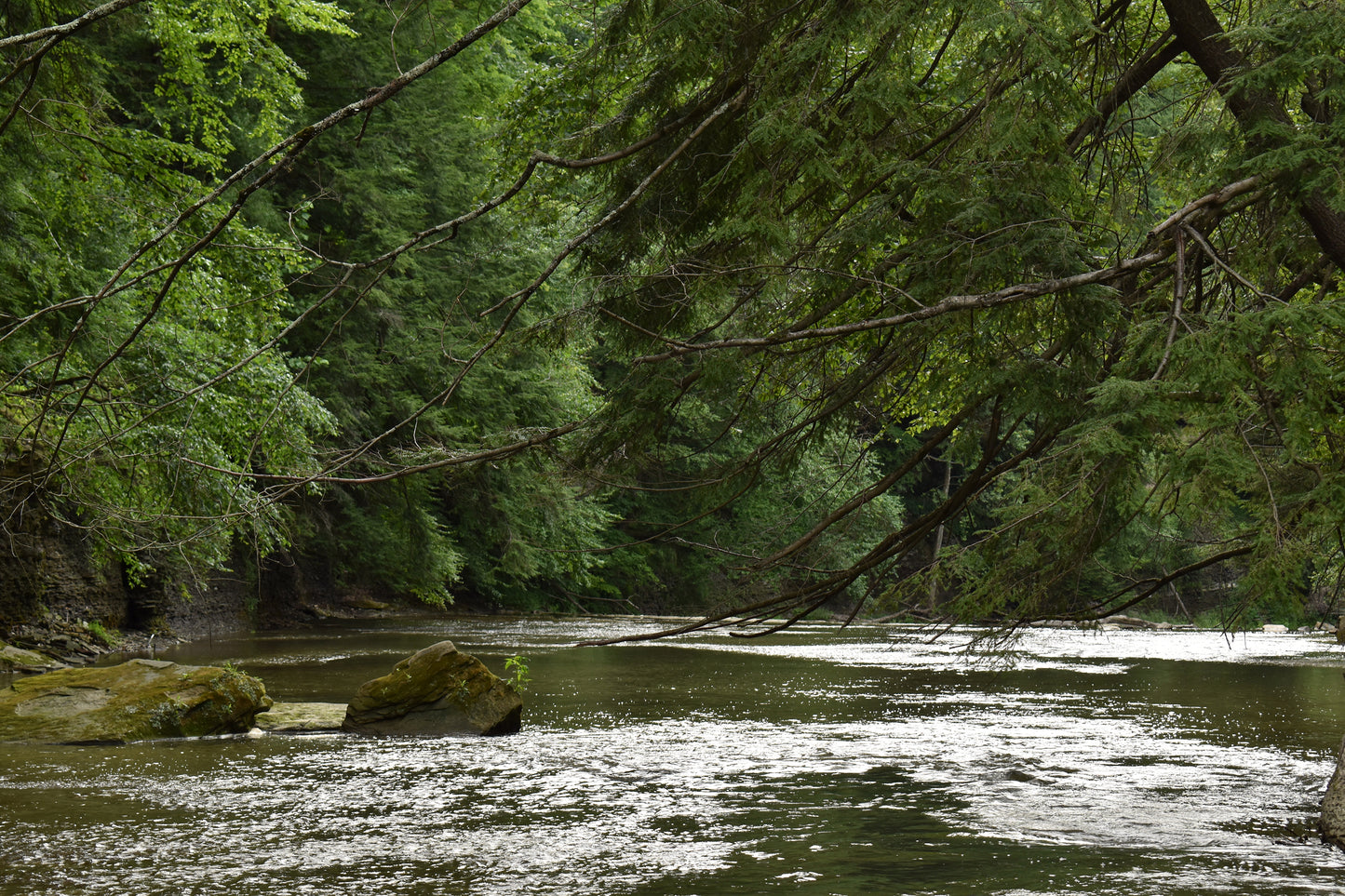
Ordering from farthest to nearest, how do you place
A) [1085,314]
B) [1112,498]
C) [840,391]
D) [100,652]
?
[100,652] < [840,391] < [1085,314] < [1112,498]

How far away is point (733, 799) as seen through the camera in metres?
8.66

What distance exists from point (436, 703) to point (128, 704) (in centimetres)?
285

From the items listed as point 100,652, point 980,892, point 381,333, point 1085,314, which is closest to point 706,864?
point 980,892

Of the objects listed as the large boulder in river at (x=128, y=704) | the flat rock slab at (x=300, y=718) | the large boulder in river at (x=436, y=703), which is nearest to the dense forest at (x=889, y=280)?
the large boulder in river at (x=128, y=704)

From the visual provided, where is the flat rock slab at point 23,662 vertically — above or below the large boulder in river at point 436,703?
above

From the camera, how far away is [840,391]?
7.29 m

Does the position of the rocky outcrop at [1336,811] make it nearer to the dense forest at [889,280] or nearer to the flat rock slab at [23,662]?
the dense forest at [889,280]

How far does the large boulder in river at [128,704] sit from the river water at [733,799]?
437mm

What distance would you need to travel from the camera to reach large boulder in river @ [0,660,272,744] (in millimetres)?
11023

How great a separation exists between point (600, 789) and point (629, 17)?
211 inches

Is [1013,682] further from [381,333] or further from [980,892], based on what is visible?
[381,333]

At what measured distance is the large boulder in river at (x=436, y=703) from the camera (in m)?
11.9

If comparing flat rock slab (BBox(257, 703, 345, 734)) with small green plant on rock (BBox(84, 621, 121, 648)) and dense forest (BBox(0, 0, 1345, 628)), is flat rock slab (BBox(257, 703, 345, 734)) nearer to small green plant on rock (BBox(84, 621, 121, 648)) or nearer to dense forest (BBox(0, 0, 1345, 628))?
dense forest (BBox(0, 0, 1345, 628))

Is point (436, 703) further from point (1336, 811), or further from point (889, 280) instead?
point (1336, 811)
